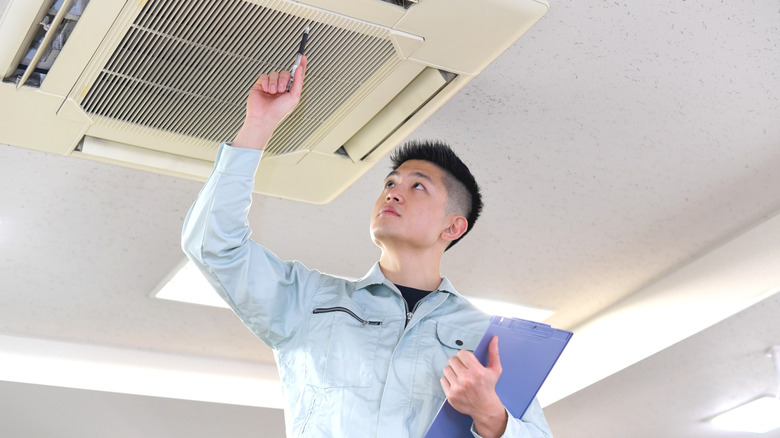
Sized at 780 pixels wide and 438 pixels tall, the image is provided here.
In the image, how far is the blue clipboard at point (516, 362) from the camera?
1.56 meters

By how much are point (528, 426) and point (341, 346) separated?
1.17 ft

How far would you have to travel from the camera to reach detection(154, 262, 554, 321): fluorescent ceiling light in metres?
3.37

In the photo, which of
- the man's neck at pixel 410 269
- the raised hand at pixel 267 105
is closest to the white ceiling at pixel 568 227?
the man's neck at pixel 410 269

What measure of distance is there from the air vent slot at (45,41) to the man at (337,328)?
33cm

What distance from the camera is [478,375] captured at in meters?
1.50

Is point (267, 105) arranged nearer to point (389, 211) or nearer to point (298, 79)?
point (298, 79)

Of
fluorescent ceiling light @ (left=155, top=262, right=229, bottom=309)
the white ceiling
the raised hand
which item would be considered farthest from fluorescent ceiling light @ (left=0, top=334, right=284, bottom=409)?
the raised hand

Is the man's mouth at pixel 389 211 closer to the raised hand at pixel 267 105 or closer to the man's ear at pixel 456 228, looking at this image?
the man's ear at pixel 456 228

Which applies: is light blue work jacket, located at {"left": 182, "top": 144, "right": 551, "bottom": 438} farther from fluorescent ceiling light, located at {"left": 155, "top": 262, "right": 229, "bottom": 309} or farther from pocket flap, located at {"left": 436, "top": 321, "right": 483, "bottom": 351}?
fluorescent ceiling light, located at {"left": 155, "top": 262, "right": 229, "bottom": 309}

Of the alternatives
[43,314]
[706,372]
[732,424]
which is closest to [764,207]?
[706,372]

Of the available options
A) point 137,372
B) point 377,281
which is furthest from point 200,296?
point 377,281

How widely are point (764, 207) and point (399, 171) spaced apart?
4.94 ft

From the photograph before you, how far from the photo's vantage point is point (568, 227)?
3.05 metres

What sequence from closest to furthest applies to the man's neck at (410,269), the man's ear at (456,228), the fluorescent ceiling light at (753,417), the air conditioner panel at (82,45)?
the air conditioner panel at (82,45), the man's neck at (410,269), the man's ear at (456,228), the fluorescent ceiling light at (753,417)
